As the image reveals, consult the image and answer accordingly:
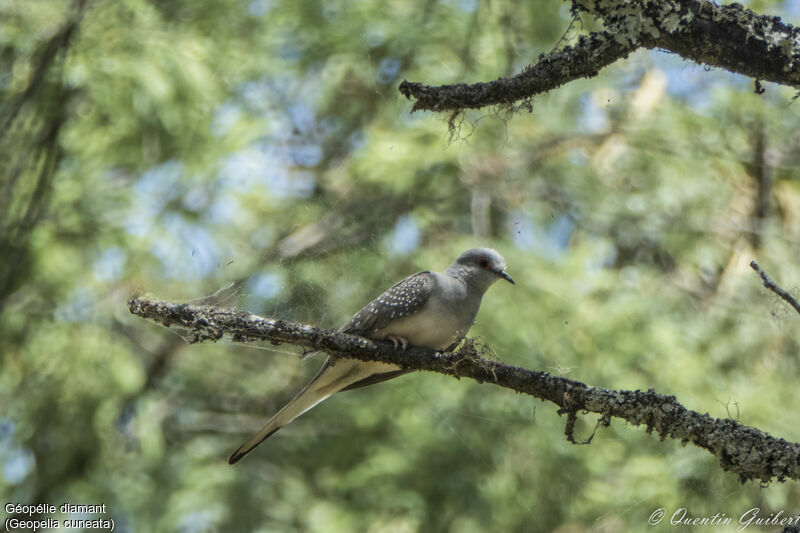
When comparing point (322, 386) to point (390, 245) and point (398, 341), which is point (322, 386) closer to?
point (398, 341)

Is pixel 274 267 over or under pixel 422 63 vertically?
A: under

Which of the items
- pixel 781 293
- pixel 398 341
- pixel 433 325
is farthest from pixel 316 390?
pixel 781 293

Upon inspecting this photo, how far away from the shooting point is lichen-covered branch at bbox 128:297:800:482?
2.31m

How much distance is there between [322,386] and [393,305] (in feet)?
1.78

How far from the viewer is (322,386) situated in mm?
3916

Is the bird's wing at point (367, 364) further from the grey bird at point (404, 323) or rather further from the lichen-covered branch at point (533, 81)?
the lichen-covered branch at point (533, 81)

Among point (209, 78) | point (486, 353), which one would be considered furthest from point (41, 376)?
point (486, 353)

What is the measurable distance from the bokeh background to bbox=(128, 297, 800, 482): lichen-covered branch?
1501 mm

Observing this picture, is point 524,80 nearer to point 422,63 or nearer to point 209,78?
point 422,63

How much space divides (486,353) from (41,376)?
13.7 feet

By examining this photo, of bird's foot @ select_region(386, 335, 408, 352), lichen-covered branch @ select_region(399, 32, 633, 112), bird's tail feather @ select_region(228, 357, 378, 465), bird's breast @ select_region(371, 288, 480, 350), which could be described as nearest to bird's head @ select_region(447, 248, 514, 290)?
bird's breast @ select_region(371, 288, 480, 350)

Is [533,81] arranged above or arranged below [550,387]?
above

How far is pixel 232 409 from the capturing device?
6.56 meters

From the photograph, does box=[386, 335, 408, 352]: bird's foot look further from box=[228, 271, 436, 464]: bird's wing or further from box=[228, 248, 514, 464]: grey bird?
box=[228, 271, 436, 464]: bird's wing
